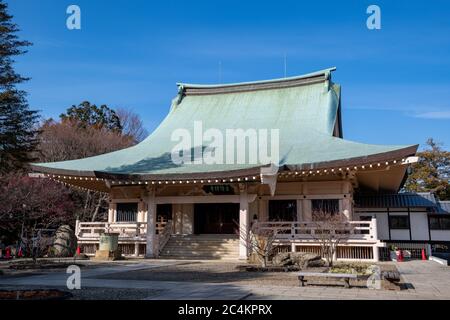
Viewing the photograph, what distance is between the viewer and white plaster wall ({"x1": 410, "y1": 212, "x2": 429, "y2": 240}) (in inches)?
1038

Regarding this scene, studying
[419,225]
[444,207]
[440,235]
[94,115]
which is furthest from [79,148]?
[444,207]

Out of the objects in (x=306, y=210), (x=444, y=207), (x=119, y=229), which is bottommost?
(x=119, y=229)

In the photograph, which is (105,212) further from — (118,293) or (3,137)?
(118,293)

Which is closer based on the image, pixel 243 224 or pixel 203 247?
pixel 243 224

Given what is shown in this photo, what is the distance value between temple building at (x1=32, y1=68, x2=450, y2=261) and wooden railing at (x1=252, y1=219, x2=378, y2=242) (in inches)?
2.4

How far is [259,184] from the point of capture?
1931cm

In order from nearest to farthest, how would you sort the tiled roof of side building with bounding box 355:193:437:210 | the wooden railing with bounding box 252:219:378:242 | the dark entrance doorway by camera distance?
the wooden railing with bounding box 252:219:378:242 < the dark entrance doorway < the tiled roof of side building with bounding box 355:193:437:210

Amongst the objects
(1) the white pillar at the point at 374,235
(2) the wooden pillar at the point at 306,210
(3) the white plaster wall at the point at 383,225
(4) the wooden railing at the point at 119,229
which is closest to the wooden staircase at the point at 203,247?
(4) the wooden railing at the point at 119,229

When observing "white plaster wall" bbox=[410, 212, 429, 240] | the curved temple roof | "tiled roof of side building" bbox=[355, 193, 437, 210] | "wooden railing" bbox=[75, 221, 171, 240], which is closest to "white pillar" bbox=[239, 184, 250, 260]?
the curved temple roof

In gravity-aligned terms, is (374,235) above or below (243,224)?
below

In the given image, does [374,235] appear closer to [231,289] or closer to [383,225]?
[383,225]

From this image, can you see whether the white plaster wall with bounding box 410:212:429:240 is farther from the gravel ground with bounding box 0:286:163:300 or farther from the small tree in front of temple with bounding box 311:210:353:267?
the gravel ground with bounding box 0:286:163:300

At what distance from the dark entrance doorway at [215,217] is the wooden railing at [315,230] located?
10.4ft

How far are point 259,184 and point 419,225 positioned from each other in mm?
13570
